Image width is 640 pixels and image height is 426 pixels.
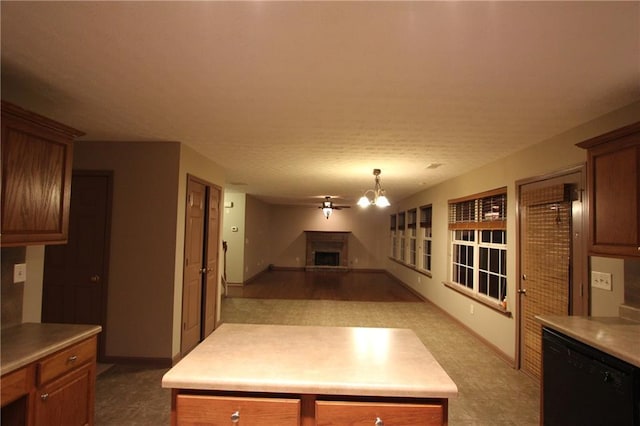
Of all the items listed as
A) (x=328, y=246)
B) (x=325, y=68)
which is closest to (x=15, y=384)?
(x=325, y=68)

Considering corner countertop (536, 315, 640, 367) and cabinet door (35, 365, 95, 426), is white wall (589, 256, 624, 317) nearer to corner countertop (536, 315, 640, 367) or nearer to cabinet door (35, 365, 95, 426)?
corner countertop (536, 315, 640, 367)

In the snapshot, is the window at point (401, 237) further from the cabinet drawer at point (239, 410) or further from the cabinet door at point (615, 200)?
the cabinet drawer at point (239, 410)

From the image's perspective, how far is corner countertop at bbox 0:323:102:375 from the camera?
1599 mm

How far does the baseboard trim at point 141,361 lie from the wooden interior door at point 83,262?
113 millimetres

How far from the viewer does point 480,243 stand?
4750 millimetres

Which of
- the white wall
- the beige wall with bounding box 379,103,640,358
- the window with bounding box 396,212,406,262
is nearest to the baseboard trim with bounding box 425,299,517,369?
the beige wall with bounding box 379,103,640,358

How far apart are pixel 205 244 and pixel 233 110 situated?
2.33m

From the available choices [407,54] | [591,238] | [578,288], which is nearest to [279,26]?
[407,54]

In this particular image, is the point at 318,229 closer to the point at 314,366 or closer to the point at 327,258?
the point at 327,258

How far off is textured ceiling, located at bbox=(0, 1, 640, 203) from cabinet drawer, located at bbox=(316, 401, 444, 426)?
1.63 metres

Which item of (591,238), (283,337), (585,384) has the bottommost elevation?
(585,384)

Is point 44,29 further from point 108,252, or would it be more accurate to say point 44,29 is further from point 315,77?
point 108,252

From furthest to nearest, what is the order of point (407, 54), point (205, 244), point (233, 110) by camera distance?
1. point (205, 244)
2. point (233, 110)
3. point (407, 54)

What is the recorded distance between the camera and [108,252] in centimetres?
357
